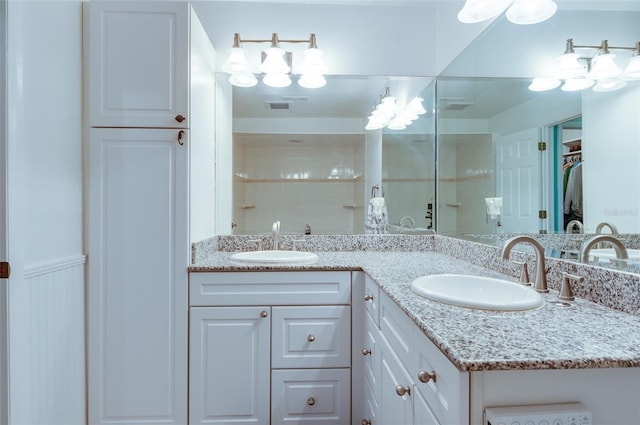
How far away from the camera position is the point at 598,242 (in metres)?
1.00

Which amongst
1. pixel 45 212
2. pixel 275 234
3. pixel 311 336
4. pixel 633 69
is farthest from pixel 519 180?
pixel 45 212

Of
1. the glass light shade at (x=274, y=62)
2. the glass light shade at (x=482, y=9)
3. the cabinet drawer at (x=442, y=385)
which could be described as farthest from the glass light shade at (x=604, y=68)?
the glass light shade at (x=274, y=62)

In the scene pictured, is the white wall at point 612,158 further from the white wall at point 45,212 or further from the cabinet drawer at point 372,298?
the white wall at point 45,212

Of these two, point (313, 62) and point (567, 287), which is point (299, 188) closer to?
point (313, 62)

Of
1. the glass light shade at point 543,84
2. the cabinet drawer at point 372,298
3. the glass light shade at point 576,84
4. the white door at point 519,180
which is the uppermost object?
the glass light shade at point 543,84

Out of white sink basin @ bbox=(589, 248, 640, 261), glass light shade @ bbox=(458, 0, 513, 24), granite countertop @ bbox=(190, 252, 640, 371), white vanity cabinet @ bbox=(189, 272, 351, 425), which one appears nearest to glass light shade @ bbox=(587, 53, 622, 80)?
Result: glass light shade @ bbox=(458, 0, 513, 24)

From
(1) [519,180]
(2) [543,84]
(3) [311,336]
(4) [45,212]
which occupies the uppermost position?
(2) [543,84]

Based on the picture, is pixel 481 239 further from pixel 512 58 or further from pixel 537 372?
pixel 537 372

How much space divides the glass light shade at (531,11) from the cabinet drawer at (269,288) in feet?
4.15

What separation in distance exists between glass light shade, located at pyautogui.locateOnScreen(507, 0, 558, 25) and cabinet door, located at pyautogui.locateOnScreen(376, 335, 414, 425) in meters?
1.31

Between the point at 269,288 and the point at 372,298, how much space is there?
0.50m

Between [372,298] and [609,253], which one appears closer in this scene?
[609,253]

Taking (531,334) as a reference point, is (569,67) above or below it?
above

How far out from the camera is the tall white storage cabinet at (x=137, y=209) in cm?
149
